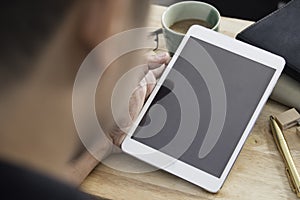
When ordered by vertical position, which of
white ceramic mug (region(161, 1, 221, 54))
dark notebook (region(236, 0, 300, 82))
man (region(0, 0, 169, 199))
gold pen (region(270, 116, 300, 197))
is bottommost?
gold pen (region(270, 116, 300, 197))

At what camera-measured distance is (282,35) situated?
2.20 ft

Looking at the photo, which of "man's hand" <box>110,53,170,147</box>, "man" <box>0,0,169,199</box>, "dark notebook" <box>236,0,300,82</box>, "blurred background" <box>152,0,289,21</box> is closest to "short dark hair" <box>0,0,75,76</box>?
"man" <box>0,0,169,199</box>

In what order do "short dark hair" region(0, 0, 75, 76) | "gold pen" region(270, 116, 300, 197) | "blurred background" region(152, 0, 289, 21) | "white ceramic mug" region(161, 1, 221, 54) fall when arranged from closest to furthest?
"short dark hair" region(0, 0, 75, 76) → "gold pen" region(270, 116, 300, 197) → "white ceramic mug" region(161, 1, 221, 54) → "blurred background" region(152, 0, 289, 21)

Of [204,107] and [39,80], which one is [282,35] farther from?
[39,80]

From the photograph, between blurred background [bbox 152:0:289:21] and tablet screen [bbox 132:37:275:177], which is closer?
tablet screen [bbox 132:37:275:177]

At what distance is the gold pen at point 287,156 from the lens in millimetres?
585

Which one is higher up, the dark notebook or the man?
the man

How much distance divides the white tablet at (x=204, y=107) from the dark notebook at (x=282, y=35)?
0.02 meters

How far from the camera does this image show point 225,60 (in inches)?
25.5

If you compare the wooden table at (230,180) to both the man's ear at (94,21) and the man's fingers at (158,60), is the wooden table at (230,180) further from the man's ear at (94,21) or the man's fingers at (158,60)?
the man's ear at (94,21)

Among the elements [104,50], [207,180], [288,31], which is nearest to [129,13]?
[104,50]

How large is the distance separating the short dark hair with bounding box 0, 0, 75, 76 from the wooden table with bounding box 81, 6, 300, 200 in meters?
0.37

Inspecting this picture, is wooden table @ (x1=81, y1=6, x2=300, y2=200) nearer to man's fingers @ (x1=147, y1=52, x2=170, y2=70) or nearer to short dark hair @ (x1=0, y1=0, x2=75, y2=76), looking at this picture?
man's fingers @ (x1=147, y1=52, x2=170, y2=70)

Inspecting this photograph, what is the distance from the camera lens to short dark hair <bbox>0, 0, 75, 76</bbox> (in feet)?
0.72
